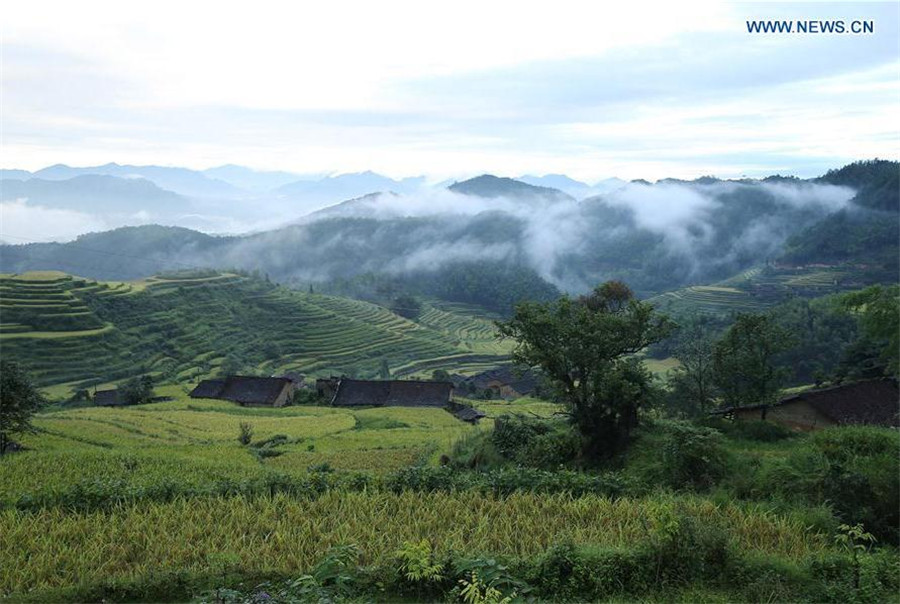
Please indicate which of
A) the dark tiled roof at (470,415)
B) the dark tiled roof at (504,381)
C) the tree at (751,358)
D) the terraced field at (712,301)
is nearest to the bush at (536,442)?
the tree at (751,358)

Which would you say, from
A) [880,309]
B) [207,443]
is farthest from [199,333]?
[880,309]

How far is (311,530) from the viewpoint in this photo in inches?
358

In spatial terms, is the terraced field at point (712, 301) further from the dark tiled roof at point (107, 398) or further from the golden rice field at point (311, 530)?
the golden rice field at point (311, 530)

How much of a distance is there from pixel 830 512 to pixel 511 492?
5.02 m

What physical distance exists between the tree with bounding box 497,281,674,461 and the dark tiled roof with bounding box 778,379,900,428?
11144 millimetres

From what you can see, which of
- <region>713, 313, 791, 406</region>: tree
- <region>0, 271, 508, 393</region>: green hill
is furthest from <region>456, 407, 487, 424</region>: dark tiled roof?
<region>0, 271, 508, 393</region>: green hill

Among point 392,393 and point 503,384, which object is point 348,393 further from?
point 503,384

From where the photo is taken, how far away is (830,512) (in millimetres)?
9555

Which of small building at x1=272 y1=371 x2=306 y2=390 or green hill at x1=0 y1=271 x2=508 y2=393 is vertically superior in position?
green hill at x1=0 y1=271 x2=508 y2=393

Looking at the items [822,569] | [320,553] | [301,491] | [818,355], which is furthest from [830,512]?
[818,355]

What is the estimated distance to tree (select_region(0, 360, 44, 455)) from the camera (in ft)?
67.8

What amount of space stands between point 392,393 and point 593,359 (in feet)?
113

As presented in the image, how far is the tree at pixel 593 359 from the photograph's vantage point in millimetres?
16422

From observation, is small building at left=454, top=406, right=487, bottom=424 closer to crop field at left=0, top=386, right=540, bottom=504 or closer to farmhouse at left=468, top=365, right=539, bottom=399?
crop field at left=0, top=386, right=540, bottom=504
